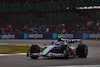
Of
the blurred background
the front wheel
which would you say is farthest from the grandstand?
the front wheel

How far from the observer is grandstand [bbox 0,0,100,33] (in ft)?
148

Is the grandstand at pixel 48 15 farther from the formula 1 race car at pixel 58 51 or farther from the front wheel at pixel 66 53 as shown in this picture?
the front wheel at pixel 66 53

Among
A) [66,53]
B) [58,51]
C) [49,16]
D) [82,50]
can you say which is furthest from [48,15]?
[66,53]

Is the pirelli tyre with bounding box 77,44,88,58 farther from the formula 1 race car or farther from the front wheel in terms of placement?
the front wheel

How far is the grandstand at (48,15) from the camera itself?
45.2 metres

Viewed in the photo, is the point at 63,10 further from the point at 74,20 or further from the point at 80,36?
the point at 80,36

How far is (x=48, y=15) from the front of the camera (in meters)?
50.2

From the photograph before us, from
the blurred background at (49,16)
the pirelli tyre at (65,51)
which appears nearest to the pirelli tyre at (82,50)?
the pirelli tyre at (65,51)

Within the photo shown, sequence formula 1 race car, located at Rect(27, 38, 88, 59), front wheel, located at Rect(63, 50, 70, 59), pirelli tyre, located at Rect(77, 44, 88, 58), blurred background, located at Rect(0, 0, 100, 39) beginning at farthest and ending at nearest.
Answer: blurred background, located at Rect(0, 0, 100, 39) → pirelli tyre, located at Rect(77, 44, 88, 58) → formula 1 race car, located at Rect(27, 38, 88, 59) → front wheel, located at Rect(63, 50, 70, 59)

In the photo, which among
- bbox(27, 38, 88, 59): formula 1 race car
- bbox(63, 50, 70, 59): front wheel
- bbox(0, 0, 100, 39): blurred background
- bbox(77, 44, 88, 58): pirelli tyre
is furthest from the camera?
bbox(0, 0, 100, 39): blurred background

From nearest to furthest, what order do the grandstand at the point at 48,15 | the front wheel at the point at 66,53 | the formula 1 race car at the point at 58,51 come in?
the front wheel at the point at 66,53 → the formula 1 race car at the point at 58,51 → the grandstand at the point at 48,15

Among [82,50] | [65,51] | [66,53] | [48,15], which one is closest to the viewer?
[65,51]

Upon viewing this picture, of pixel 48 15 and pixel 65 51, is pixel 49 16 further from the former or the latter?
pixel 65 51

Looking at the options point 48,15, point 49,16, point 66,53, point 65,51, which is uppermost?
point 48,15
